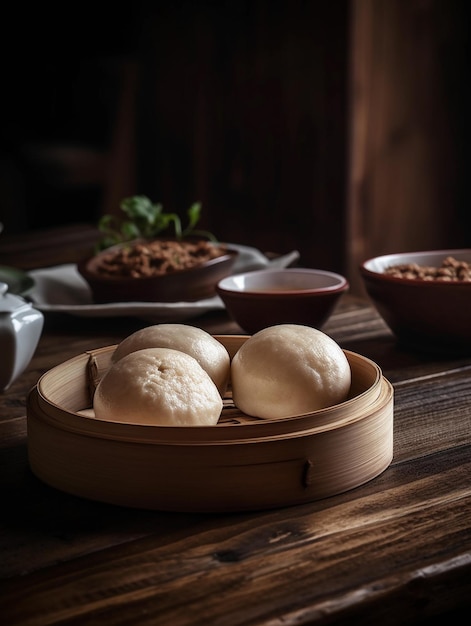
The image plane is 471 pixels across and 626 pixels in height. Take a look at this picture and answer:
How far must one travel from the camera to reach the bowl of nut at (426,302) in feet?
3.80

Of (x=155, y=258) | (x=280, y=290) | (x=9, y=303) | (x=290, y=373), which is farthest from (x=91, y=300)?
(x=290, y=373)

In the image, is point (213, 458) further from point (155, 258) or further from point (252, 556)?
point (155, 258)

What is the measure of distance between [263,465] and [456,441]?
0.82ft

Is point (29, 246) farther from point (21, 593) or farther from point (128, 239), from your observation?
point (21, 593)

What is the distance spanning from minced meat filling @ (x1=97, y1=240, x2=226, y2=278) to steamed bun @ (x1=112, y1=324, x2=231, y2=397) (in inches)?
20.7

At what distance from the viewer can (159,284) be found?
1393mm

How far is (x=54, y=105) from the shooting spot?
177 inches

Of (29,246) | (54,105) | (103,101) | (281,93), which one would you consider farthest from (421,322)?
(54,105)

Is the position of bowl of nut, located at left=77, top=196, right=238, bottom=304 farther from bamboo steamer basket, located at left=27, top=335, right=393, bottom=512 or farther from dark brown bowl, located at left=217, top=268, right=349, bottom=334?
bamboo steamer basket, located at left=27, top=335, right=393, bottom=512

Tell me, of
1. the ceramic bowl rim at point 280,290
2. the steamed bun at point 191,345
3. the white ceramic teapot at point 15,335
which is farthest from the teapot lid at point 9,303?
the ceramic bowl rim at point 280,290

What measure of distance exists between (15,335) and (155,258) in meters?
0.44

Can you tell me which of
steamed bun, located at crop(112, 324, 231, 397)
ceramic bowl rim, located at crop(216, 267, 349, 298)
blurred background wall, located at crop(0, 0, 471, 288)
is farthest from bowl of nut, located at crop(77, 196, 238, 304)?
blurred background wall, located at crop(0, 0, 471, 288)

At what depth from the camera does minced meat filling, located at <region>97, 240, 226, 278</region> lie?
1.41 m

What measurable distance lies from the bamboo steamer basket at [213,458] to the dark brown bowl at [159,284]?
2.04 ft
